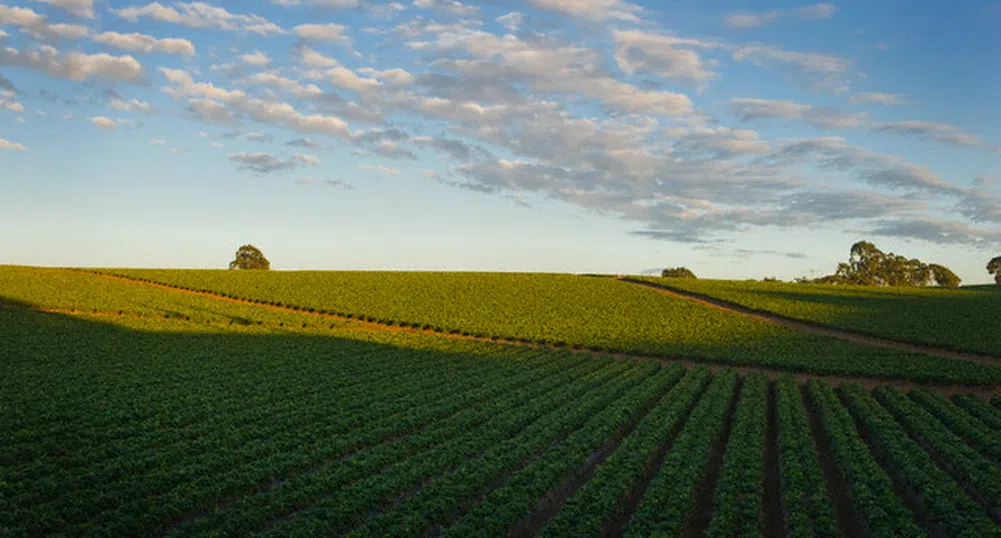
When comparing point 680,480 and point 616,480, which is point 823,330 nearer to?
point 680,480

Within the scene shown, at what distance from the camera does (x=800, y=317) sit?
190 ft

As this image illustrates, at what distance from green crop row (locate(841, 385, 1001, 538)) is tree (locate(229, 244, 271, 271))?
112452 mm

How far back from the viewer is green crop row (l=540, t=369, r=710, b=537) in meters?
13.2

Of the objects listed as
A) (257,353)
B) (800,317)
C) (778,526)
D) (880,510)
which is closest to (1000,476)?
(880,510)

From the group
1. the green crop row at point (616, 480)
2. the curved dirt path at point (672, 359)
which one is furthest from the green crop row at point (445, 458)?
the curved dirt path at point (672, 359)

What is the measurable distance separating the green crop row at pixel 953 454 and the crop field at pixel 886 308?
2616cm

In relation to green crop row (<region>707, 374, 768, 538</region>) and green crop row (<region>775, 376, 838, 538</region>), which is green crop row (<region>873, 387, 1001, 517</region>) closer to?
green crop row (<region>775, 376, 838, 538</region>)

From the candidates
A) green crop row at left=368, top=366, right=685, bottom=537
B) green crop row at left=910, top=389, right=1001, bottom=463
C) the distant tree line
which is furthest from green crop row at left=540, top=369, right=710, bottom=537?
the distant tree line

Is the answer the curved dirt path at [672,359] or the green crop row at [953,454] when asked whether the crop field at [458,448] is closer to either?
the green crop row at [953,454]

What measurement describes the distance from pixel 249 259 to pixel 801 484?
385 ft

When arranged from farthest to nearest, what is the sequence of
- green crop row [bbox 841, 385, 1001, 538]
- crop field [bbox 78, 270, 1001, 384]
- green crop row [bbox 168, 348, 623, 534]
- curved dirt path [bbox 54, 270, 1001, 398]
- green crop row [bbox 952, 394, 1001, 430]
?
crop field [bbox 78, 270, 1001, 384] < curved dirt path [bbox 54, 270, 1001, 398] < green crop row [bbox 952, 394, 1001, 430] < green crop row [bbox 841, 385, 1001, 538] < green crop row [bbox 168, 348, 623, 534]

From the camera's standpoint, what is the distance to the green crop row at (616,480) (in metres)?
13.2

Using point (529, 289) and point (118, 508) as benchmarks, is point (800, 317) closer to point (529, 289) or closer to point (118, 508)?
point (529, 289)

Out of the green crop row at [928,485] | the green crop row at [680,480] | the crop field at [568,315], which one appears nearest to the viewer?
the green crop row at [680,480]
